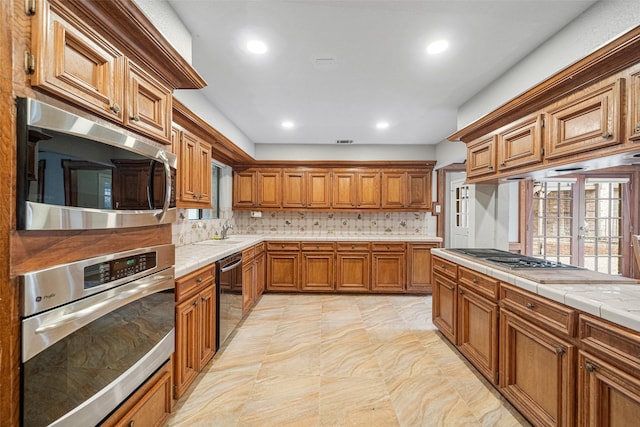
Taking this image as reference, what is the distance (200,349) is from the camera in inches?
88.0

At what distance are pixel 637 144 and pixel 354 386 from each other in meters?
2.22

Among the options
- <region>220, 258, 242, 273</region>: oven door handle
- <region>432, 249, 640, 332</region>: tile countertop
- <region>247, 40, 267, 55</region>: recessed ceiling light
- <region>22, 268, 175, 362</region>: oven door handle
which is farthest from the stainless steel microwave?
<region>432, 249, 640, 332</region>: tile countertop

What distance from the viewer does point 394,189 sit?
4.96m

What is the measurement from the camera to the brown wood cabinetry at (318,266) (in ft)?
15.2

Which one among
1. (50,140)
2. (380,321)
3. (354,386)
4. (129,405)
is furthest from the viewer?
(380,321)

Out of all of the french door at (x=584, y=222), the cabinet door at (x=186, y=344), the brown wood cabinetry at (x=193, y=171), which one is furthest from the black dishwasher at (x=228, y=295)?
the french door at (x=584, y=222)

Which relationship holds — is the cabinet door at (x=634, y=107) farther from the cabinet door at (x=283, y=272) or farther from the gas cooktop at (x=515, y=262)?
the cabinet door at (x=283, y=272)

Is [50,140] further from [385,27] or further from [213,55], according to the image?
[385,27]

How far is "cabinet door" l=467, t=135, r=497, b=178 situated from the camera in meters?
2.69

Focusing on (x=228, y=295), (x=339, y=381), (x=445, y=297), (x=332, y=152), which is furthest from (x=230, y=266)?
(x=332, y=152)

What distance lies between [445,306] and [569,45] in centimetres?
232

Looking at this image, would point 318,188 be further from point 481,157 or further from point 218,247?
point 481,157

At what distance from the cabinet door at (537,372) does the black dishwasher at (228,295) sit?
7.28 feet

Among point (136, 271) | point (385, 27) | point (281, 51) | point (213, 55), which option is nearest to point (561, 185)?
point (385, 27)
